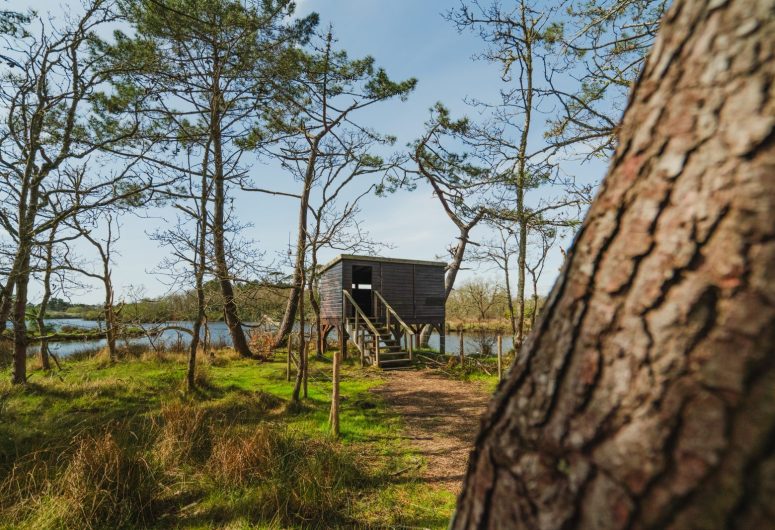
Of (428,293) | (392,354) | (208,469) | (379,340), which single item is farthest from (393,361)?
(208,469)

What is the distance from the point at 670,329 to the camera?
58 cm

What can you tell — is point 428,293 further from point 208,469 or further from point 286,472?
point 208,469

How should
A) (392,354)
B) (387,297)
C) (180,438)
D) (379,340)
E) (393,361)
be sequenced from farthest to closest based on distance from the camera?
(387,297) < (392,354) < (379,340) < (393,361) < (180,438)

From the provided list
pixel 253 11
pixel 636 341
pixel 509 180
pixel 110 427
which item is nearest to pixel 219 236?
pixel 110 427

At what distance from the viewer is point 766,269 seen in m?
0.49

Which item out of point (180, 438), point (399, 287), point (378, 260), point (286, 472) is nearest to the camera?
point (286, 472)

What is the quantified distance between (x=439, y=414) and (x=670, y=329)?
7435mm

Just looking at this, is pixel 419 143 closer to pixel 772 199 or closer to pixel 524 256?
pixel 524 256

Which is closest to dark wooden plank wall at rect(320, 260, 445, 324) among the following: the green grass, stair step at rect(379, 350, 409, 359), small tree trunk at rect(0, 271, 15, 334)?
stair step at rect(379, 350, 409, 359)

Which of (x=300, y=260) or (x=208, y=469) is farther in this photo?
(x=300, y=260)

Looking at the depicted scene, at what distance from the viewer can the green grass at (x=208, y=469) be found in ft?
12.2

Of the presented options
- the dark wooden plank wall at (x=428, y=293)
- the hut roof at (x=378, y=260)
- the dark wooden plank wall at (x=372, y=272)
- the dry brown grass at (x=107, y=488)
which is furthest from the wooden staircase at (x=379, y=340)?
the dry brown grass at (x=107, y=488)

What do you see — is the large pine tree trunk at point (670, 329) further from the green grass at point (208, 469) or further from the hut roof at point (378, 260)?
the hut roof at point (378, 260)

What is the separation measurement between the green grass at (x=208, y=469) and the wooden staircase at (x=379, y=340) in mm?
5314
